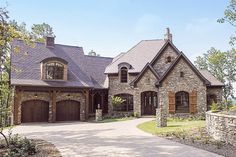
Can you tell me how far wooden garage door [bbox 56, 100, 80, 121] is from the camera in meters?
25.8

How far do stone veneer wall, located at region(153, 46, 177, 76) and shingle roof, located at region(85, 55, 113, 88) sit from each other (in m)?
6.23

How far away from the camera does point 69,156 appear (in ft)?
30.1

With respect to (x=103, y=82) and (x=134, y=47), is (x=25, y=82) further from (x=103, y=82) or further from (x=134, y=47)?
(x=134, y=47)

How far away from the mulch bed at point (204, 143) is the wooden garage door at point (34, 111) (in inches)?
589

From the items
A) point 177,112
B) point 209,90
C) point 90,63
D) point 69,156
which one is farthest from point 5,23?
point 209,90

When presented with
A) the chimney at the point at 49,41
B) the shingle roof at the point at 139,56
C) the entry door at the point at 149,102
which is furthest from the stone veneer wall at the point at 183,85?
the chimney at the point at 49,41

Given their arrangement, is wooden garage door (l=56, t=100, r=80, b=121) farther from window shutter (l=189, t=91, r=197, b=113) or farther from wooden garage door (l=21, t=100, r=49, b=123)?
window shutter (l=189, t=91, r=197, b=113)

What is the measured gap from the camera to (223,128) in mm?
12164

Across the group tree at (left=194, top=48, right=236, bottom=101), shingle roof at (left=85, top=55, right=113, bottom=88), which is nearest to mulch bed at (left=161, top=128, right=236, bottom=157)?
shingle roof at (left=85, top=55, right=113, bottom=88)

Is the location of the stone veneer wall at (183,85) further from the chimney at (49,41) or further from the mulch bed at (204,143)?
the chimney at (49,41)

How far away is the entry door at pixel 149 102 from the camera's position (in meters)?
28.3

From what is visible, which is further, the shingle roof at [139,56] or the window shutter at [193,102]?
the shingle roof at [139,56]

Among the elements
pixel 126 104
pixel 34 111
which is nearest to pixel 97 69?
pixel 126 104

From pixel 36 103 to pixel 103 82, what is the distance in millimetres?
8576
